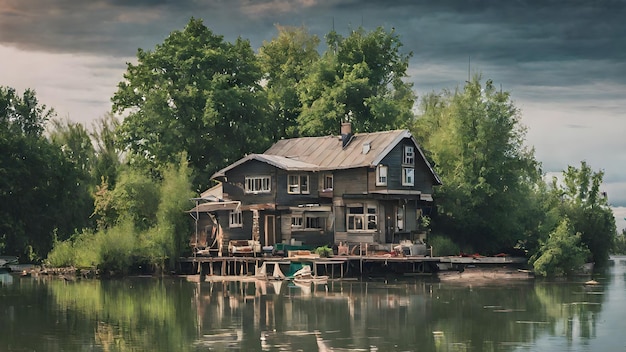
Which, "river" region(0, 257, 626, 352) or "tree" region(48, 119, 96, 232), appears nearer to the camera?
"river" region(0, 257, 626, 352)

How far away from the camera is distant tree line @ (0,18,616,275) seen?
66.4m

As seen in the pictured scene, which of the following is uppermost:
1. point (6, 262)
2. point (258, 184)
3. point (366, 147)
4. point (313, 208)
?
point (366, 147)

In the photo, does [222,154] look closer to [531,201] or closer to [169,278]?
[169,278]

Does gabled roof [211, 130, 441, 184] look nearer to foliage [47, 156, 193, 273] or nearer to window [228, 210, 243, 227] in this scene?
window [228, 210, 243, 227]

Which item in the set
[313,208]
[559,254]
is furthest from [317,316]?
[313,208]

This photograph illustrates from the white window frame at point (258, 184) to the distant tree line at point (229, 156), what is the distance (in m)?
4.35

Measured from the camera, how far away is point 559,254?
2368 inches

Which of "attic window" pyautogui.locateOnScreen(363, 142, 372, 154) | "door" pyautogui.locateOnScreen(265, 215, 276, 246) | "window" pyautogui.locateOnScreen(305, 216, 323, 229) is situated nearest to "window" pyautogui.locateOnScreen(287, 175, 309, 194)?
"window" pyautogui.locateOnScreen(305, 216, 323, 229)

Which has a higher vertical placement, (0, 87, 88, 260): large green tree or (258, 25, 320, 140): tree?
(258, 25, 320, 140): tree

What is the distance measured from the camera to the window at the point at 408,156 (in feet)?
215

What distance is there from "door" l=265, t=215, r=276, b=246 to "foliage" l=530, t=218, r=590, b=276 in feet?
56.8

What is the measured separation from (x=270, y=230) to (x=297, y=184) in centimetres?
376

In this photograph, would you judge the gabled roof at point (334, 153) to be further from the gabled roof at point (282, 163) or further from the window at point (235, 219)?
the window at point (235, 219)

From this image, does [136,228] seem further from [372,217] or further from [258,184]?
[372,217]
